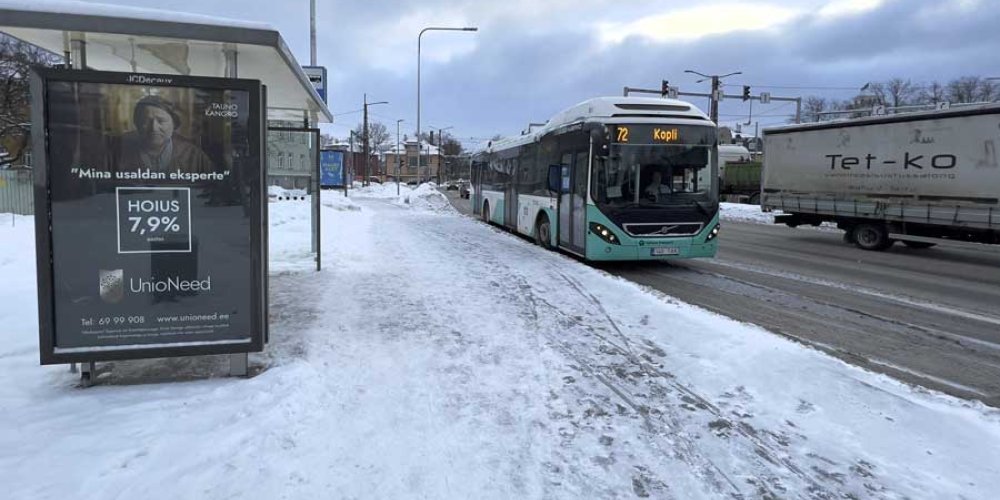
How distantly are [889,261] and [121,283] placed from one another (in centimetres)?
1462

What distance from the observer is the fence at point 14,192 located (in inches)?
963

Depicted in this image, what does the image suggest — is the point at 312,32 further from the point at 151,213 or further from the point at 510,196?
the point at 151,213

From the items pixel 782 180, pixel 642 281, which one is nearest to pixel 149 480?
pixel 642 281

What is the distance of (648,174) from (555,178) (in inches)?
100

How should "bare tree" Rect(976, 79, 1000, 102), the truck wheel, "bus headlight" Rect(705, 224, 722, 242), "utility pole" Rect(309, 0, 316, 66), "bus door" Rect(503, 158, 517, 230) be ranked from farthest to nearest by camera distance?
"bare tree" Rect(976, 79, 1000, 102) < "bus door" Rect(503, 158, 517, 230) < "utility pole" Rect(309, 0, 316, 66) < the truck wheel < "bus headlight" Rect(705, 224, 722, 242)

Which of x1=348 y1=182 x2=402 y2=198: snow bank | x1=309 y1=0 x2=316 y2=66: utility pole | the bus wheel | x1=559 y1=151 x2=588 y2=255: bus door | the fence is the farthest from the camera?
x1=348 y1=182 x2=402 y2=198: snow bank

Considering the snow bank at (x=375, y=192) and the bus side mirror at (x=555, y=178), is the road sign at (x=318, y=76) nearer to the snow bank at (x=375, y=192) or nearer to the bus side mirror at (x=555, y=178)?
the bus side mirror at (x=555, y=178)

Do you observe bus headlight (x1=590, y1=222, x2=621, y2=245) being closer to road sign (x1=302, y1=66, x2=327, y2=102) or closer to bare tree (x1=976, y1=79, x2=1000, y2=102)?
road sign (x1=302, y1=66, x2=327, y2=102)

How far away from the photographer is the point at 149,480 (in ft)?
11.0

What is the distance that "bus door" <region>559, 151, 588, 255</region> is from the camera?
1188 centimetres

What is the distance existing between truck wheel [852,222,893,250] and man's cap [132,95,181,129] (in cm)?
1611

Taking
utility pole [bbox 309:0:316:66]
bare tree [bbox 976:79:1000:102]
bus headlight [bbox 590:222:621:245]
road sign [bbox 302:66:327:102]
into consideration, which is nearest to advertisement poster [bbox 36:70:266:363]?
bus headlight [bbox 590:222:621:245]

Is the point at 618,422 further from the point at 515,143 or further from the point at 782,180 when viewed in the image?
the point at 782,180

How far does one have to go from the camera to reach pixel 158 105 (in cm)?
441
